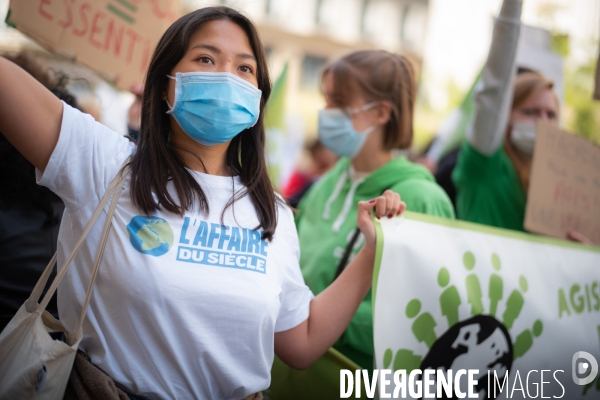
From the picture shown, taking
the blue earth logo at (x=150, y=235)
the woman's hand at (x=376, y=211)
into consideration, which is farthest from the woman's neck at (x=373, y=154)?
the blue earth logo at (x=150, y=235)

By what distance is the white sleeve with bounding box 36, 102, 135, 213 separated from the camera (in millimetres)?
1617

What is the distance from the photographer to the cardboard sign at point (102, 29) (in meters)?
2.58

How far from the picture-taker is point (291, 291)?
206 centimetres

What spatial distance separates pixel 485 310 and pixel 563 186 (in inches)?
44.0

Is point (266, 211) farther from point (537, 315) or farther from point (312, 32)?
point (312, 32)

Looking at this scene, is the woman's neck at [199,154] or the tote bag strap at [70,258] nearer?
the tote bag strap at [70,258]

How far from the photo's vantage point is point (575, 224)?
10.6ft

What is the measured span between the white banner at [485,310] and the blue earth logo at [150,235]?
0.84 m

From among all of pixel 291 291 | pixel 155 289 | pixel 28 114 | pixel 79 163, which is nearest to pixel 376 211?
pixel 291 291

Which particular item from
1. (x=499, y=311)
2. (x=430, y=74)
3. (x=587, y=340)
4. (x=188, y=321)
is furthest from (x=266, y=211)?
(x=430, y=74)

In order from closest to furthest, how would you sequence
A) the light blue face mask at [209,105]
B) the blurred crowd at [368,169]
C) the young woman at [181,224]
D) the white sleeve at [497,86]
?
the young woman at [181,224] → the light blue face mask at [209,105] → the blurred crowd at [368,169] → the white sleeve at [497,86]

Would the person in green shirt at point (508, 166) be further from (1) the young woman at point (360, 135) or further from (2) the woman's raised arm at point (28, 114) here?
(2) the woman's raised arm at point (28, 114)

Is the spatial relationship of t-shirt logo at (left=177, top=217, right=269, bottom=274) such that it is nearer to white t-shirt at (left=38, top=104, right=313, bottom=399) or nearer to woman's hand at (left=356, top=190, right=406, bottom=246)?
white t-shirt at (left=38, top=104, right=313, bottom=399)

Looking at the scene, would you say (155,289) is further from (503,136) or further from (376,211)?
(503,136)
